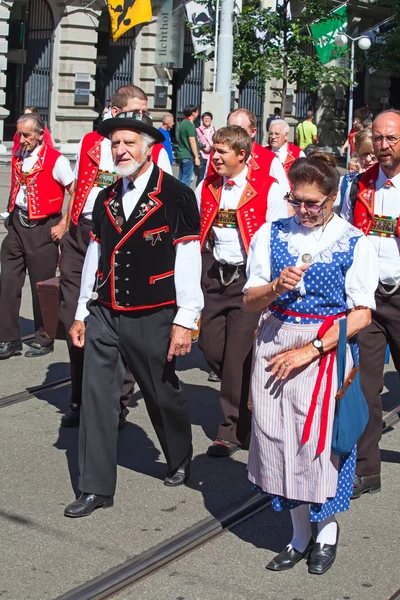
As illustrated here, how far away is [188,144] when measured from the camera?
2155 centimetres

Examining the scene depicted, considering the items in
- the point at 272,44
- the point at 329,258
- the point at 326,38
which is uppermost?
the point at 326,38

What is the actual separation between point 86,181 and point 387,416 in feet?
8.39

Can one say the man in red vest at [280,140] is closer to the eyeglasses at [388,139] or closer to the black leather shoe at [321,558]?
the eyeglasses at [388,139]

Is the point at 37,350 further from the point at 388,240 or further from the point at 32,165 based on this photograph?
the point at 388,240

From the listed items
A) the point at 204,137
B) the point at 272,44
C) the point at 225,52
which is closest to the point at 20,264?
the point at 225,52

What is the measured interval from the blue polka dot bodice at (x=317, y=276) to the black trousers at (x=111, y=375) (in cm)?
92

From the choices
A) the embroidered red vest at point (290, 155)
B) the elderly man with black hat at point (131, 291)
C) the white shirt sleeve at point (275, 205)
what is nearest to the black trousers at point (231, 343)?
the white shirt sleeve at point (275, 205)

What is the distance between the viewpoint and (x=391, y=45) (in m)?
33.5

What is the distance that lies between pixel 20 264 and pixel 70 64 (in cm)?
1944

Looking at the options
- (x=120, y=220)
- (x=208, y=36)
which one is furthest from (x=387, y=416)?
(x=208, y=36)

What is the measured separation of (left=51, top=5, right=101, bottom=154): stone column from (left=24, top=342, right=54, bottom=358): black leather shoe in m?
18.7

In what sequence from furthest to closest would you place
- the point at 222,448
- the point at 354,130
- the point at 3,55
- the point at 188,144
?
the point at 3,55
the point at 188,144
the point at 354,130
the point at 222,448

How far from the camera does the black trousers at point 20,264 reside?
886 centimetres

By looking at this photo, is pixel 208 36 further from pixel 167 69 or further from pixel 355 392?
pixel 355 392
